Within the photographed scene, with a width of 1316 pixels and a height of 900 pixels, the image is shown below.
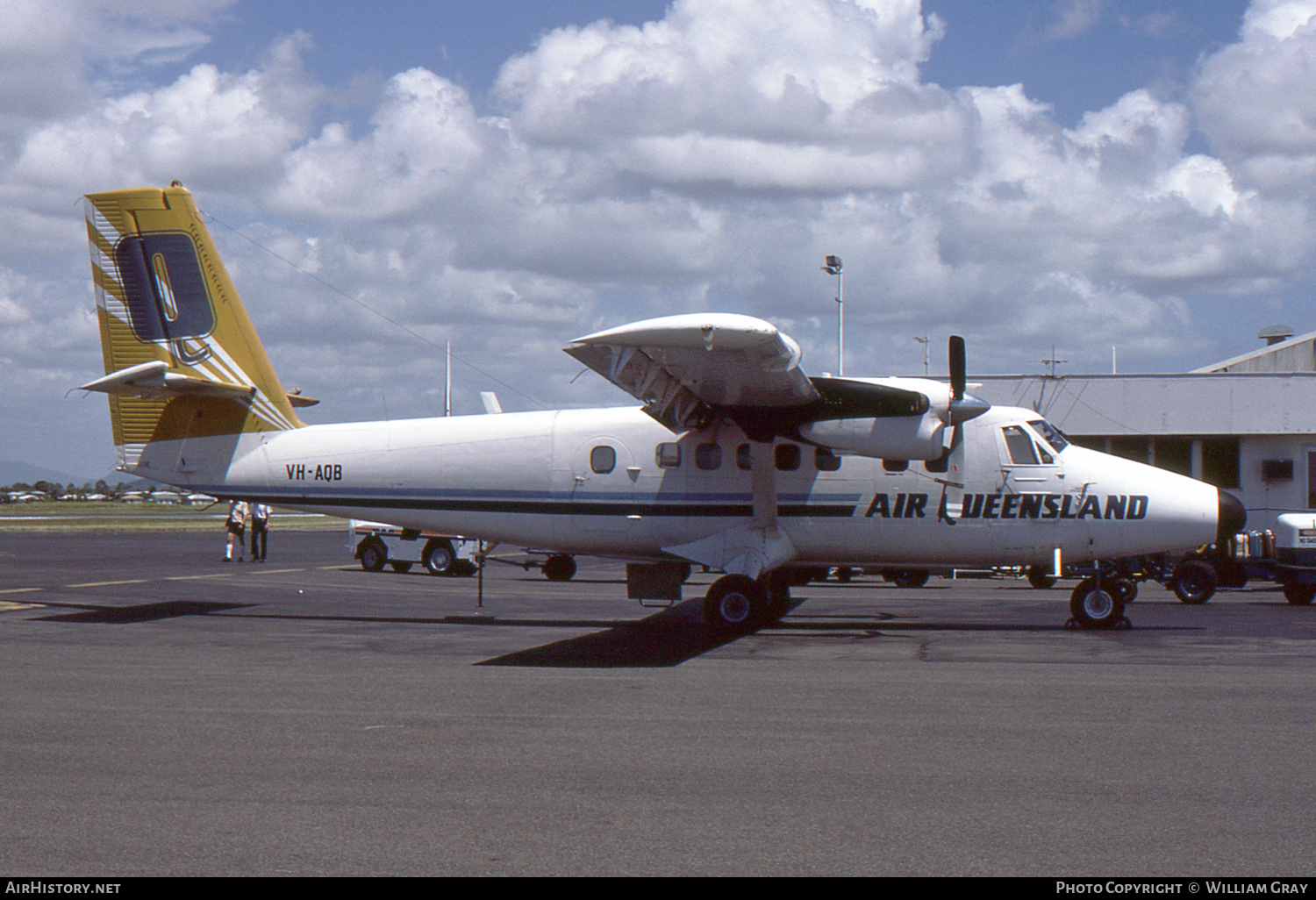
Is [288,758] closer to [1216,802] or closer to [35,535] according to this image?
[1216,802]

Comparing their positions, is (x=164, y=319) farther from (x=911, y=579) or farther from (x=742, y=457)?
(x=911, y=579)

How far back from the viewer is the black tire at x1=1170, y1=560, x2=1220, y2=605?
2064 centimetres

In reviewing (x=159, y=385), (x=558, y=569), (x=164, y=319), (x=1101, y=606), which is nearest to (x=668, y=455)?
(x=1101, y=606)

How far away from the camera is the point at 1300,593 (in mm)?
20750

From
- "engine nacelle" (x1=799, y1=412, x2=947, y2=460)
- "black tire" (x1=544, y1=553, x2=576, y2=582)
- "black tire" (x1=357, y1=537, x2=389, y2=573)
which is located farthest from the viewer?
"black tire" (x1=357, y1=537, x2=389, y2=573)

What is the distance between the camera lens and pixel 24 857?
5211 millimetres

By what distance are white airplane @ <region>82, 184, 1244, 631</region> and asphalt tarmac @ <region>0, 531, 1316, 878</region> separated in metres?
1.24

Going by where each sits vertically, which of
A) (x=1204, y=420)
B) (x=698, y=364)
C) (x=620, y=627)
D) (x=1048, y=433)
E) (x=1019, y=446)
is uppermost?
(x=1204, y=420)

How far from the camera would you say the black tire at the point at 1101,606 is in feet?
51.0

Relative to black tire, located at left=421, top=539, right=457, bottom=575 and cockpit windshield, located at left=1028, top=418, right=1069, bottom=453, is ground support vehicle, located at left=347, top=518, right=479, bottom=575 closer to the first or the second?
black tire, located at left=421, top=539, right=457, bottom=575

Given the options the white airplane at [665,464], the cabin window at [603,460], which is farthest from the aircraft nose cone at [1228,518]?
the cabin window at [603,460]

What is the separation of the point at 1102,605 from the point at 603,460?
715cm

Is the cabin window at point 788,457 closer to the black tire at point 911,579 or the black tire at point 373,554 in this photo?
the black tire at point 911,579

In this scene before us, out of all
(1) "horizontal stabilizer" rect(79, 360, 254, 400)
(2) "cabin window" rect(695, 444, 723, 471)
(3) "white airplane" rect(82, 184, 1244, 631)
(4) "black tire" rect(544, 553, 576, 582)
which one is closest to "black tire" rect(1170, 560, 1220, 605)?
(3) "white airplane" rect(82, 184, 1244, 631)
